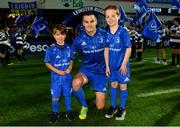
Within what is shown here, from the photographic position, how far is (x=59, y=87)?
271 inches

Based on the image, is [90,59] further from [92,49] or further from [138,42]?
[138,42]

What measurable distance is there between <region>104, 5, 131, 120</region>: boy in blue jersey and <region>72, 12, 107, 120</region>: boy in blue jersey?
20 centimetres

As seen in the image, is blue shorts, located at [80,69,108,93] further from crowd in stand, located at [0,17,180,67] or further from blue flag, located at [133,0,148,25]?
blue flag, located at [133,0,148,25]

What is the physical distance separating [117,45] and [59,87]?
1301mm

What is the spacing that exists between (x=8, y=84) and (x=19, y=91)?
48.8 inches

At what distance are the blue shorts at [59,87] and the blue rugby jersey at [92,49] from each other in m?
0.58

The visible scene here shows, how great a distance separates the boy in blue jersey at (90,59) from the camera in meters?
7.02

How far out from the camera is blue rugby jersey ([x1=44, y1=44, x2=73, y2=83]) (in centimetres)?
688

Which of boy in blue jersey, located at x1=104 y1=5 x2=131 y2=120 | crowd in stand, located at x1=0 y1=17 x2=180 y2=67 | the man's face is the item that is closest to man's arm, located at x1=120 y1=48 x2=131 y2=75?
boy in blue jersey, located at x1=104 y1=5 x2=131 y2=120

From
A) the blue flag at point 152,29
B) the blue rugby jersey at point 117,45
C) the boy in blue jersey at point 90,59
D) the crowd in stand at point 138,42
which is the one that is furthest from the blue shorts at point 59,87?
the blue flag at point 152,29

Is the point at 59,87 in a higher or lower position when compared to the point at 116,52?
lower

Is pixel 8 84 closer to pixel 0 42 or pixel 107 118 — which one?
pixel 107 118

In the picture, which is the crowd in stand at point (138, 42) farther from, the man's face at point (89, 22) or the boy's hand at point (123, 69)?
the man's face at point (89, 22)

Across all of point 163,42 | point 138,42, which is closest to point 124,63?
point 163,42
